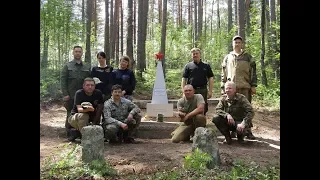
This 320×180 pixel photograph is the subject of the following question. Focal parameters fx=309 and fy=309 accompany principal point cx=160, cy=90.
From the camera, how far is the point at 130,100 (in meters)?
4.70

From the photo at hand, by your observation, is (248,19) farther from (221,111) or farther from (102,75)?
(102,75)

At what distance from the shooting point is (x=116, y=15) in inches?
520

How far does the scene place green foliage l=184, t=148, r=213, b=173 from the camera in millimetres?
3352

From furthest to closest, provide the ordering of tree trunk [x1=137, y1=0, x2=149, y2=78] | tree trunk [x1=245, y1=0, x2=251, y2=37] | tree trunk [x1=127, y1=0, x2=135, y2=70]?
tree trunk [x1=137, y1=0, x2=149, y2=78] < tree trunk [x1=245, y1=0, x2=251, y2=37] < tree trunk [x1=127, y1=0, x2=135, y2=70]

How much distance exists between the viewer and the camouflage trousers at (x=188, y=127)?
4449 mm

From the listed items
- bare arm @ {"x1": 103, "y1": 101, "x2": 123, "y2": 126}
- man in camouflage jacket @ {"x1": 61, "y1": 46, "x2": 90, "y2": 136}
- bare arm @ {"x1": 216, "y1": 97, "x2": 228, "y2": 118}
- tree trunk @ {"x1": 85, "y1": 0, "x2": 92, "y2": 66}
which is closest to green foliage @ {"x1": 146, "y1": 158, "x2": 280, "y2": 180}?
bare arm @ {"x1": 216, "y1": 97, "x2": 228, "y2": 118}

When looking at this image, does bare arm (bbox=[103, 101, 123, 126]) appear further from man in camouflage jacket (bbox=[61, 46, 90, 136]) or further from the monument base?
the monument base

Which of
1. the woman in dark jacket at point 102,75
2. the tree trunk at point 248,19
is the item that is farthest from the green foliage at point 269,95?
the woman in dark jacket at point 102,75

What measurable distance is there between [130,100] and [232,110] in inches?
59.6

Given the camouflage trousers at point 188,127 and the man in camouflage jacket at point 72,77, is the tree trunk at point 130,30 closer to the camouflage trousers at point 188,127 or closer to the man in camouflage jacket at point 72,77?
the man in camouflage jacket at point 72,77

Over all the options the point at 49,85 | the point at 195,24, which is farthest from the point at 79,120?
the point at 195,24

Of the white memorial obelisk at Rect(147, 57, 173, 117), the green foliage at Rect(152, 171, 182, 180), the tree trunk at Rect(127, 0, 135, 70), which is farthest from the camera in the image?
the tree trunk at Rect(127, 0, 135, 70)

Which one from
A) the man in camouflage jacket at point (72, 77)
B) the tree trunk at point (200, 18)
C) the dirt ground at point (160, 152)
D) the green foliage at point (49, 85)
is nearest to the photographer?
the dirt ground at point (160, 152)
